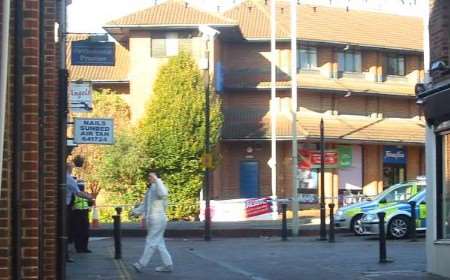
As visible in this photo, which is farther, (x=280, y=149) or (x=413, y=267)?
(x=280, y=149)

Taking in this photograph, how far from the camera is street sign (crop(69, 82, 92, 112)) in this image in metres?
17.2

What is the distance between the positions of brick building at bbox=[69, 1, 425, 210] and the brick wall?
28.1 meters

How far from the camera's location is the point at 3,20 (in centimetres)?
450

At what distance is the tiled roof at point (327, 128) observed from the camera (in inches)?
1727

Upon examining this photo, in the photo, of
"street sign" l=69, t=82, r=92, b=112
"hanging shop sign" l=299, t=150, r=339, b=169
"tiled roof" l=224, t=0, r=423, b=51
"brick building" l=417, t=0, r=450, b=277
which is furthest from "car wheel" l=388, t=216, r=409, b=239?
"tiled roof" l=224, t=0, r=423, b=51

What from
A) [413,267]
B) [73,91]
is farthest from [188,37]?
[413,267]

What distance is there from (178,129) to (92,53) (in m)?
24.5

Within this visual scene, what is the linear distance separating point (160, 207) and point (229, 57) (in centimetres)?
3148

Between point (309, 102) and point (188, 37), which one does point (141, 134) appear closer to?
point (188, 37)

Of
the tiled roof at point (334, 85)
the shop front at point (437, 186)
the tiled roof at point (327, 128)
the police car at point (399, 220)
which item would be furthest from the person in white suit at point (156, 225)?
the tiled roof at point (334, 85)

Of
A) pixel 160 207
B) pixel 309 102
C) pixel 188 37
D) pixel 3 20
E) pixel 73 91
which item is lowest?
pixel 160 207

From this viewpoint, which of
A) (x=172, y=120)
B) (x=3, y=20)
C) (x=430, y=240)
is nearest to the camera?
(x=3, y=20)

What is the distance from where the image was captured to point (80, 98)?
17.5m

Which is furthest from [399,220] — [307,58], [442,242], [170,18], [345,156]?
[307,58]
